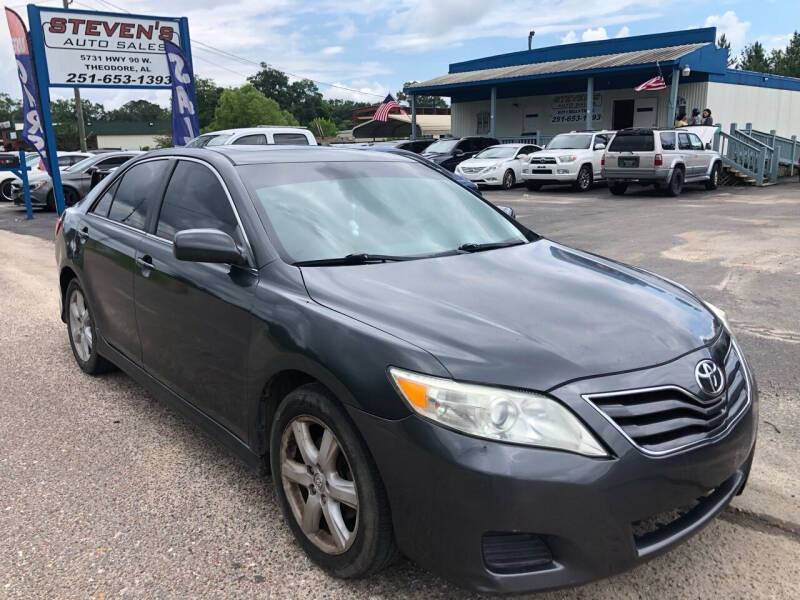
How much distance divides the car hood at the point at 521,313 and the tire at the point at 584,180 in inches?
689

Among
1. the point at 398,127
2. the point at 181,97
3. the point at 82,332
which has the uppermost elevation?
the point at 181,97

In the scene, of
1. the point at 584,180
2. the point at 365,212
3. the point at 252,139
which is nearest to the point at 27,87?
the point at 252,139

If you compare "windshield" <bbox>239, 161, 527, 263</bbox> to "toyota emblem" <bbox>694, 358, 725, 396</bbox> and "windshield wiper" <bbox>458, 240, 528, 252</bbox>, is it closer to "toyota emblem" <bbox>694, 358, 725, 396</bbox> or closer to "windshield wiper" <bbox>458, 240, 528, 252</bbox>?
"windshield wiper" <bbox>458, 240, 528, 252</bbox>

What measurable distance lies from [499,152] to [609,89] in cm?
1084

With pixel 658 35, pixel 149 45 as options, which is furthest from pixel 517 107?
pixel 149 45

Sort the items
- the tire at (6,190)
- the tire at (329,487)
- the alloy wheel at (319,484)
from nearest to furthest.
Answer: the tire at (329,487), the alloy wheel at (319,484), the tire at (6,190)

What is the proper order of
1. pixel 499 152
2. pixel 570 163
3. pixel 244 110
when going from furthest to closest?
pixel 244 110, pixel 499 152, pixel 570 163

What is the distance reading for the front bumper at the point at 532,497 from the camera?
204 cm

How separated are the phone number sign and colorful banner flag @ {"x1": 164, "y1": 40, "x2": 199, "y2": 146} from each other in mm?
211

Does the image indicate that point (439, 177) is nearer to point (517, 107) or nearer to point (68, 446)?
point (68, 446)

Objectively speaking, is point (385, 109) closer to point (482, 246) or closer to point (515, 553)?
point (482, 246)

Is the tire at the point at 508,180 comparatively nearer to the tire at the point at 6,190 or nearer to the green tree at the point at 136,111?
the tire at the point at 6,190

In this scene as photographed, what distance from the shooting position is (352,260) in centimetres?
297

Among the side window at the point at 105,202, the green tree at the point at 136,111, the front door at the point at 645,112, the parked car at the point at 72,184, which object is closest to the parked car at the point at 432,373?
the side window at the point at 105,202
